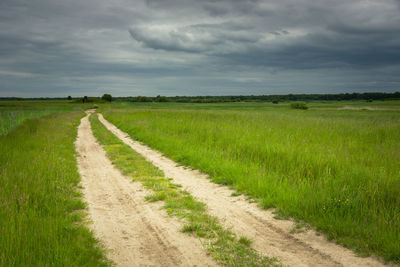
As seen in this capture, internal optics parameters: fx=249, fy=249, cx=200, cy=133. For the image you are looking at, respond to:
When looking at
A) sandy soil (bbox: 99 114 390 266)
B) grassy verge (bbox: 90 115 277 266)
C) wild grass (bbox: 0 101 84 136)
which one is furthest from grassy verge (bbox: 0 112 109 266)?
wild grass (bbox: 0 101 84 136)

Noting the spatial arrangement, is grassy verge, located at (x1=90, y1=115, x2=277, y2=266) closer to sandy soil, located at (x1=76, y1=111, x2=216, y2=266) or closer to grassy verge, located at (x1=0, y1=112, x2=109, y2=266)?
sandy soil, located at (x1=76, y1=111, x2=216, y2=266)

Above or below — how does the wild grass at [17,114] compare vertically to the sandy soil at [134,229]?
above

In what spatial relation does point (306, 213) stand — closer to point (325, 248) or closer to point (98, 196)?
point (325, 248)

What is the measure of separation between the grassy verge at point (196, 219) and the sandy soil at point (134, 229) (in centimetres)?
21

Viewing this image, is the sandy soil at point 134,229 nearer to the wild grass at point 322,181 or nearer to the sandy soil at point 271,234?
the sandy soil at point 271,234

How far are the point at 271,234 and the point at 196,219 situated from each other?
1457mm

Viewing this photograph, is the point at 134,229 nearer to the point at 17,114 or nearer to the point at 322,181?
the point at 322,181

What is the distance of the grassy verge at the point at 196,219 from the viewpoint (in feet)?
12.2

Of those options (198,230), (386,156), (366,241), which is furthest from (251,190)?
(386,156)

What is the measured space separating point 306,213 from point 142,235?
3266mm

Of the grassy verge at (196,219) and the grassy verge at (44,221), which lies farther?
the grassy verge at (196,219)

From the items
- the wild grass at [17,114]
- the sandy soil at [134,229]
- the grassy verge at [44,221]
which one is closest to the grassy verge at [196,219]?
the sandy soil at [134,229]

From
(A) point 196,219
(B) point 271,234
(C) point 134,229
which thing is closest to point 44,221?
(C) point 134,229

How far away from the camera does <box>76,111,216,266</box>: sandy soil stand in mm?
3744
